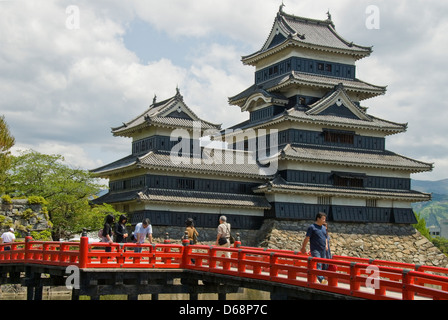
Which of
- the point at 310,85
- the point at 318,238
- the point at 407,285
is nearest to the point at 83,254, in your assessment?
the point at 318,238

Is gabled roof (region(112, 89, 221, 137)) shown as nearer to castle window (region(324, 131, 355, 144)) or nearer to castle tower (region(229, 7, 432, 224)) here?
castle tower (region(229, 7, 432, 224))

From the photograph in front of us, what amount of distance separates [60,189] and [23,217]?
481 centimetres

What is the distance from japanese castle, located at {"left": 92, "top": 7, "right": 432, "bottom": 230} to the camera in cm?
4591

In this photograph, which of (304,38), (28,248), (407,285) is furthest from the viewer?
(304,38)

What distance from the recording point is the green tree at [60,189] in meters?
44.1

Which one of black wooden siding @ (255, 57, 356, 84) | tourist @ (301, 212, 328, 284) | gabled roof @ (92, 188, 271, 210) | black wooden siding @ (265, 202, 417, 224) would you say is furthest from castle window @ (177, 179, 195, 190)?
tourist @ (301, 212, 328, 284)

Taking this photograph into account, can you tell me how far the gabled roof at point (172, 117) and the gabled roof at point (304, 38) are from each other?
429 inches

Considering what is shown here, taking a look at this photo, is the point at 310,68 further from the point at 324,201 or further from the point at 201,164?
the point at 201,164

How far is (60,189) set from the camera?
4500 centimetres

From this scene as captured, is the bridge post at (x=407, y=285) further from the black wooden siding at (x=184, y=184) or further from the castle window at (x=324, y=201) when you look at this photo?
the castle window at (x=324, y=201)

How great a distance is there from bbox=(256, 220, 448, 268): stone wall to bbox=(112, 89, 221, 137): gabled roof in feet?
31.2

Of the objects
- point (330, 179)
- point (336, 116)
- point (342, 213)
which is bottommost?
point (342, 213)
